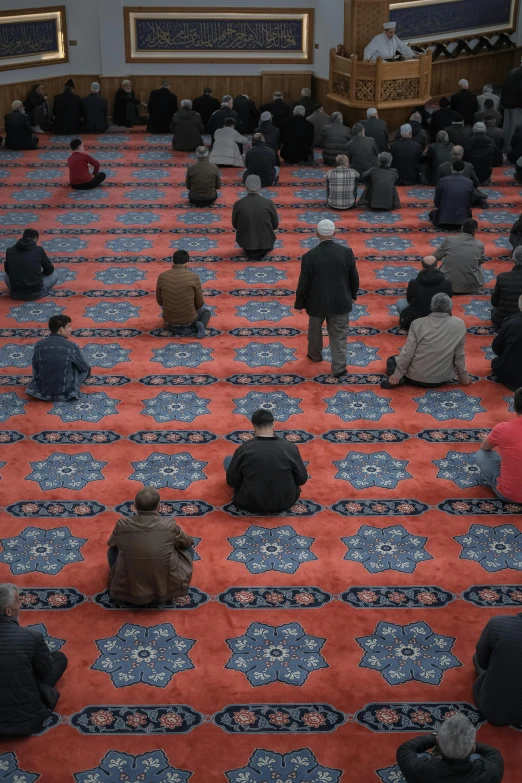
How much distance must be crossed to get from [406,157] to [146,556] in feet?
26.2

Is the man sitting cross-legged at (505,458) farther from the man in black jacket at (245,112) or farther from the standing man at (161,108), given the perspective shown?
the standing man at (161,108)

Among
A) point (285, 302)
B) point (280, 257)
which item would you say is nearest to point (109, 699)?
point (285, 302)

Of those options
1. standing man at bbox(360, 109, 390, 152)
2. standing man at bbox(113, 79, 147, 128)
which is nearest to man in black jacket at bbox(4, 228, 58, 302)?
standing man at bbox(360, 109, 390, 152)

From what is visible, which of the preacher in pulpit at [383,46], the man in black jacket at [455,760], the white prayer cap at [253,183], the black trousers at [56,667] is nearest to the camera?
the man in black jacket at [455,760]

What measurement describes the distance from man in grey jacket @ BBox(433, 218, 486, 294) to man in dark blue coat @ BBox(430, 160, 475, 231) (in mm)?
1574

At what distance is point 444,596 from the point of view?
16.0 ft

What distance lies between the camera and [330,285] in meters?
6.86

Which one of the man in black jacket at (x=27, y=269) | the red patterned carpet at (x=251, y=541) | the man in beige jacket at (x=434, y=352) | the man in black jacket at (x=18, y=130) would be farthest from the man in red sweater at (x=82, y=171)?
the man in beige jacket at (x=434, y=352)

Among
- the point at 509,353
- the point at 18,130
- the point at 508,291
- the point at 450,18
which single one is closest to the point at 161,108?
the point at 18,130

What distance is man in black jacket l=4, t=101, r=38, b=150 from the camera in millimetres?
13016

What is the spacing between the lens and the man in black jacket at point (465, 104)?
13.2 metres

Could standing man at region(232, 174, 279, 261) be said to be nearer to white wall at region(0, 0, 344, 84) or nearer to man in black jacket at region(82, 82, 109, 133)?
man in black jacket at region(82, 82, 109, 133)

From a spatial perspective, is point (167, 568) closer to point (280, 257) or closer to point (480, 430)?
point (480, 430)

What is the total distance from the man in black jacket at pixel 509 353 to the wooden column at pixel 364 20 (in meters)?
7.71
